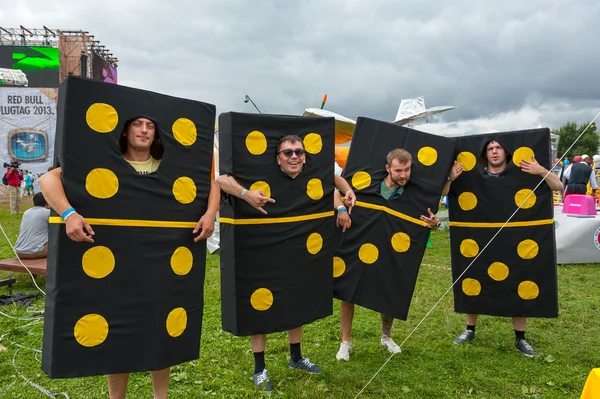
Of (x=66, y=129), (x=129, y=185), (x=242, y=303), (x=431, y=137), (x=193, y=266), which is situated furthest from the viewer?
(x=431, y=137)

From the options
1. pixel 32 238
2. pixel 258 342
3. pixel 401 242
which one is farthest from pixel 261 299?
pixel 32 238

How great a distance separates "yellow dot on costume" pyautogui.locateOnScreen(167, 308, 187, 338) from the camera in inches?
96.1

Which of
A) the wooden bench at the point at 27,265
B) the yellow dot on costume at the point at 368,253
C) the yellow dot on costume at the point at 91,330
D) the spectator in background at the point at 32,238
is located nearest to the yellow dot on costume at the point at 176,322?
the yellow dot on costume at the point at 91,330

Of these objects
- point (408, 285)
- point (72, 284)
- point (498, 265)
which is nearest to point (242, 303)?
point (72, 284)

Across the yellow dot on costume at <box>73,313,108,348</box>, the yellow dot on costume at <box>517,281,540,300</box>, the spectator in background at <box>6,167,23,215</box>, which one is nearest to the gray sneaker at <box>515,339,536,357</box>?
the yellow dot on costume at <box>517,281,540,300</box>

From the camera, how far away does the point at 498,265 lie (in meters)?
3.89

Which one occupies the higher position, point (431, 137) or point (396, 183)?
point (431, 137)

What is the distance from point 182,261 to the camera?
248 centimetres

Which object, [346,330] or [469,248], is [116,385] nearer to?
[346,330]

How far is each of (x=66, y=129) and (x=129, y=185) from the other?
0.39 meters

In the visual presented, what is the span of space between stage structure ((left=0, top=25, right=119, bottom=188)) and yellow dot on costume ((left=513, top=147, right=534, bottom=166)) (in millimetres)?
21345

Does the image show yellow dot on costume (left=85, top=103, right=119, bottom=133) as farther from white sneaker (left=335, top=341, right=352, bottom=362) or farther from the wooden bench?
the wooden bench

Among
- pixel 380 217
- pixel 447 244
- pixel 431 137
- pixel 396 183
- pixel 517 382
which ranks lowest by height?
pixel 517 382

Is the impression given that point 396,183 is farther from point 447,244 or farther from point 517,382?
point 447,244
